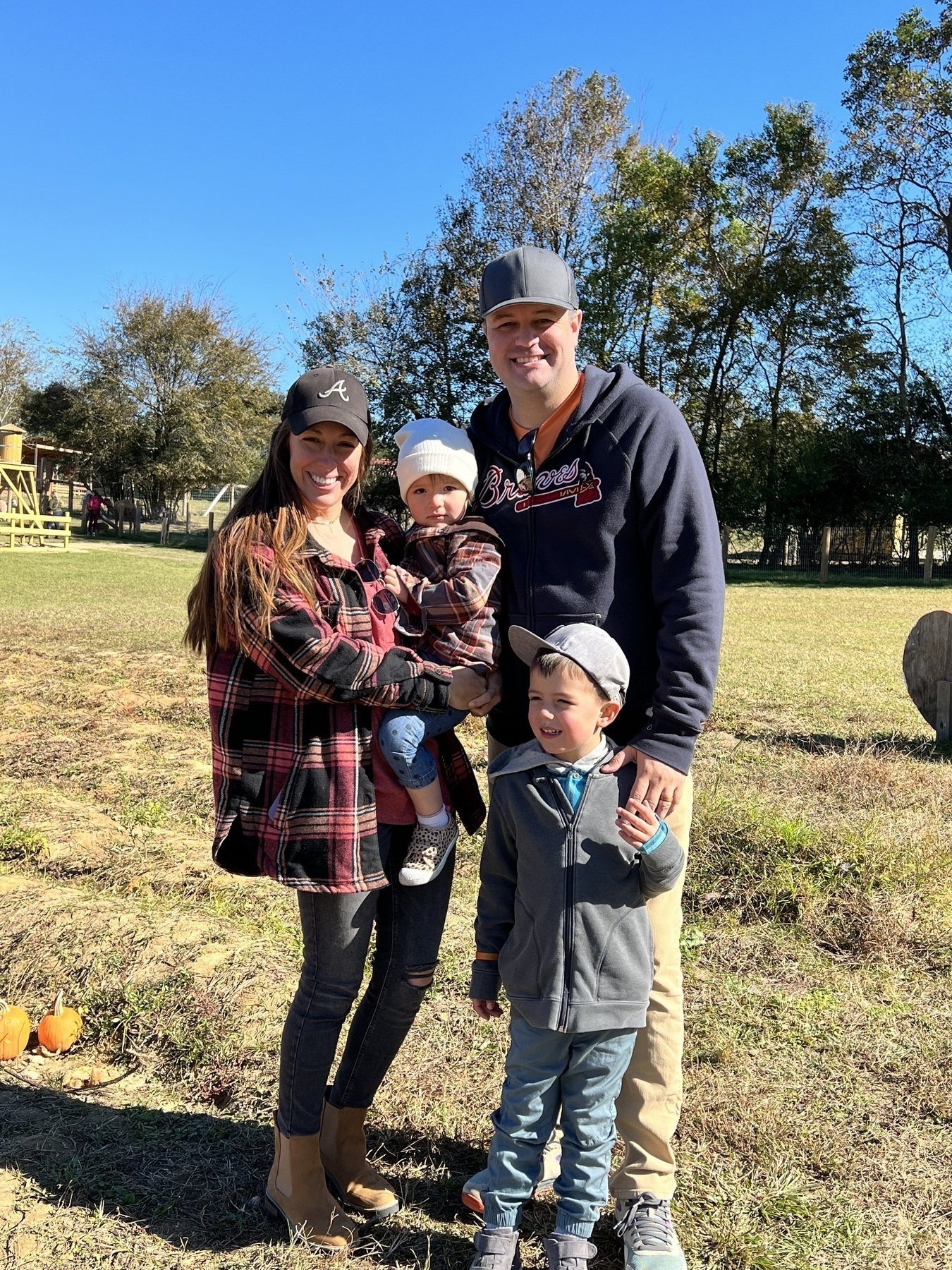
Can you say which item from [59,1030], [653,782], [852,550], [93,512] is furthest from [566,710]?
[93,512]

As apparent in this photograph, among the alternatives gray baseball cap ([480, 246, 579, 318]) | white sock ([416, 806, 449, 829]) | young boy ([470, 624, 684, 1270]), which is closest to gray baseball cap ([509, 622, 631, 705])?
young boy ([470, 624, 684, 1270])

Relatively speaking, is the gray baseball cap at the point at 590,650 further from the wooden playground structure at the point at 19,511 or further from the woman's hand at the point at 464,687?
the wooden playground structure at the point at 19,511

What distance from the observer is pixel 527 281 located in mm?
2395

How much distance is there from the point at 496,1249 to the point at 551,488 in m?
1.71

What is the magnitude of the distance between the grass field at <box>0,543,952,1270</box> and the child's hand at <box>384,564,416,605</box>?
1.57m

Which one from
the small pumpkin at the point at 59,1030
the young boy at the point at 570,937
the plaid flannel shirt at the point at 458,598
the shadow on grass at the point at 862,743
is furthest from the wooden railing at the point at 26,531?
the young boy at the point at 570,937

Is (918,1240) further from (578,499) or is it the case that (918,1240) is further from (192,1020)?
(192,1020)

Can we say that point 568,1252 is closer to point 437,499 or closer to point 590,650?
point 590,650

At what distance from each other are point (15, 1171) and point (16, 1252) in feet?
1.15

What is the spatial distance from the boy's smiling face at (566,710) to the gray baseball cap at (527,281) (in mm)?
842

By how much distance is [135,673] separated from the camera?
376 inches

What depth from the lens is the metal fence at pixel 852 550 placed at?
3278 centimetres

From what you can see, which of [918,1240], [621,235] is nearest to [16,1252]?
[918,1240]

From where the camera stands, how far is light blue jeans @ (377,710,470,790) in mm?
2445
